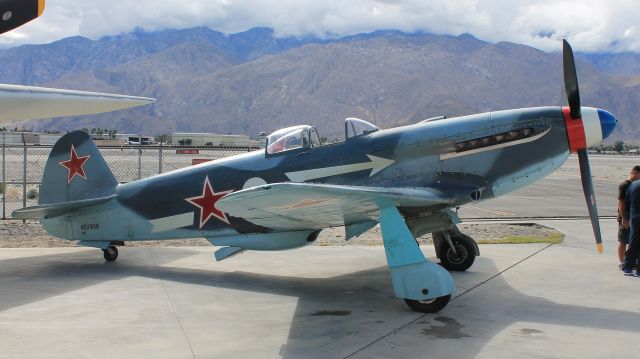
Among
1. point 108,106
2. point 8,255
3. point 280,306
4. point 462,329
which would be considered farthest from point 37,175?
point 462,329

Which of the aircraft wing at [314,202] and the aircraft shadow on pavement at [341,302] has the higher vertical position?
the aircraft wing at [314,202]

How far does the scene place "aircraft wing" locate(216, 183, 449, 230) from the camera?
6320 mm

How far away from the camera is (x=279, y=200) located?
6.55 m

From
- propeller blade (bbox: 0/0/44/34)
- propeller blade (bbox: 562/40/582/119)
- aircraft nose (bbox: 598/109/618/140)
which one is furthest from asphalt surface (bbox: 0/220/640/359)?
propeller blade (bbox: 0/0/44/34)

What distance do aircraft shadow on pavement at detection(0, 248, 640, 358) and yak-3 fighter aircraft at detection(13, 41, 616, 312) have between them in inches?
16.0

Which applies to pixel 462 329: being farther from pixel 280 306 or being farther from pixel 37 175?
pixel 37 175

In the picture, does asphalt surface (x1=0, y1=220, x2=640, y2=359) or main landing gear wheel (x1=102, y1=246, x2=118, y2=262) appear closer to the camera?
asphalt surface (x1=0, y1=220, x2=640, y2=359)

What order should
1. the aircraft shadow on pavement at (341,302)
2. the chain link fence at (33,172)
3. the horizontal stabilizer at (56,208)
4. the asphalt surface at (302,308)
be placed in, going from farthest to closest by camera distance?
1. the chain link fence at (33,172)
2. the horizontal stabilizer at (56,208)
3. the aircraft shadow on pavement at (341,302)
4. the asphalt surface at (302,308)

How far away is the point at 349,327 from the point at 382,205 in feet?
4.71

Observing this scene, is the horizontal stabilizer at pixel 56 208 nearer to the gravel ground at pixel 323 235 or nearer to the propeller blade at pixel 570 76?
the gravel ground at pixel 323 235

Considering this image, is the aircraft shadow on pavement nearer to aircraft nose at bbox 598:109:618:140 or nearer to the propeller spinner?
the propeller spinner

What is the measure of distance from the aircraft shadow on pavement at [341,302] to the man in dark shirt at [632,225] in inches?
67.8

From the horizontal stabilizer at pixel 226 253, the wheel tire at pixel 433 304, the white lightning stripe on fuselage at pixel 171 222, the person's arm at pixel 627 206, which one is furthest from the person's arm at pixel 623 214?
the white lightning stripe on fuselage at pixel 171 222

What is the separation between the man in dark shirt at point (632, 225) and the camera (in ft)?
26.8
